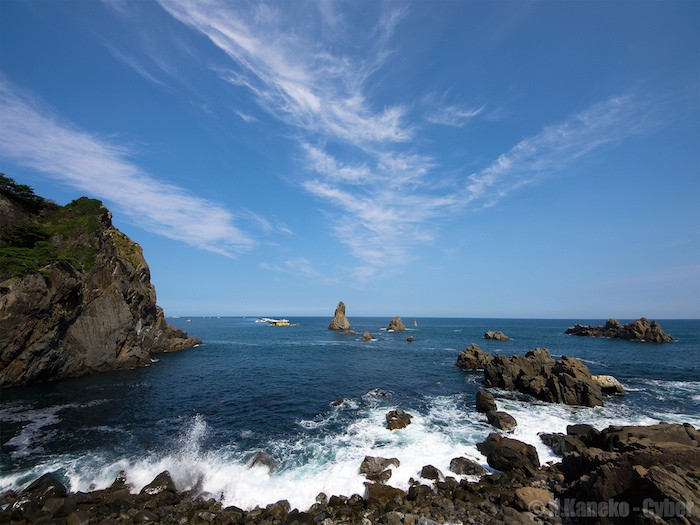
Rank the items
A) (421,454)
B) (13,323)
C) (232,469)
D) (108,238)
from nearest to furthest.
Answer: (232,469), (421,454), (13,323), (108,238)

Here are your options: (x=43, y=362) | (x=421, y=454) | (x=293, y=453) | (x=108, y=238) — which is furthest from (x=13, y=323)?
(x=421, y=454)

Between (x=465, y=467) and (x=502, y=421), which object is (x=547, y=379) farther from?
(x=465, y=467)

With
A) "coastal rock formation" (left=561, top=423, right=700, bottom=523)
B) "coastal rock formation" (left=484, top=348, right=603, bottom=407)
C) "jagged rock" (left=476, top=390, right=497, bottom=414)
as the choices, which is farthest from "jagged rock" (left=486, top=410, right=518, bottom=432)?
"coastal rock formation" (left=484, top=348, right=603, bottom=407)

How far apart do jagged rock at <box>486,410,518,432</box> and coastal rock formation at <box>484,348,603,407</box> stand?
11.0m

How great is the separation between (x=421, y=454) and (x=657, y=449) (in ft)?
44.1

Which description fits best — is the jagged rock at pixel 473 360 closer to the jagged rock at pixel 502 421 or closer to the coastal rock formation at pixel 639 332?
the jagged rock at pixel 502 421

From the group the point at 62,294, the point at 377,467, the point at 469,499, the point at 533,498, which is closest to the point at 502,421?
the point at 533,498

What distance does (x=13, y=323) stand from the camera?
112 feet

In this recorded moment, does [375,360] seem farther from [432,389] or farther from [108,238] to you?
[108,238]

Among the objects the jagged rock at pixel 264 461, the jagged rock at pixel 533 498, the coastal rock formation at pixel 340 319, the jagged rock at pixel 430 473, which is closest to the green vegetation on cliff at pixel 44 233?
the jagged rock at pixel 264 461

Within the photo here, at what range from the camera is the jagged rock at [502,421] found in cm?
2694

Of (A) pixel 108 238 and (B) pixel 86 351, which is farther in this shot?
(A) pixel 108 238

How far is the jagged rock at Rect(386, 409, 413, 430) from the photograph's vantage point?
27.6 meters

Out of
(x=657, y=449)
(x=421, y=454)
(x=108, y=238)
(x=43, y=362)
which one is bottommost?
(x=421, y=454)
